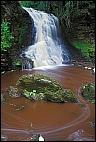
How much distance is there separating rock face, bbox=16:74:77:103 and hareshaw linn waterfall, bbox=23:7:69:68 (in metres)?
4.96

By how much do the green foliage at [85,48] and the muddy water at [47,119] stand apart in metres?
6.70

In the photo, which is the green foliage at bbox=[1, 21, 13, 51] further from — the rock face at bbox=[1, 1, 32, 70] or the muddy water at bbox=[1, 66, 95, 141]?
the muddy water at bbox=[1, 66, 95, 141]

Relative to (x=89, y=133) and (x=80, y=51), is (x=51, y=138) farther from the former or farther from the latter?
(x=80, y=51)

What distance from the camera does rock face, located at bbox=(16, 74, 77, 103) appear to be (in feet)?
31.2

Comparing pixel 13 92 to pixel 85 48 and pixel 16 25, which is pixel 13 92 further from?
pixel 85 48

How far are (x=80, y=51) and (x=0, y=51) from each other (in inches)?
239

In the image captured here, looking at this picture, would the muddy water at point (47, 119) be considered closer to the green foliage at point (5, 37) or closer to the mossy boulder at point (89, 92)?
the mossy boulder at point (89, 92)

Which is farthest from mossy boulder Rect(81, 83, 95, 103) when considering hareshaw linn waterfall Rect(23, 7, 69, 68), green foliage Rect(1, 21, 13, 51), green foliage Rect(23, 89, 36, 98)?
hareshaw linn waterfall Rect(23, 7, 69, 68)

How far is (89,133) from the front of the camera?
740 centimetres

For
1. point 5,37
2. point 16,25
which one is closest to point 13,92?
point 5,37

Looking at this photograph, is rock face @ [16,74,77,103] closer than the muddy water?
No

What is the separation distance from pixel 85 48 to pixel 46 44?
2600 millimetres

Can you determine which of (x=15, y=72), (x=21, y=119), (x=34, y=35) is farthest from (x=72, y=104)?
(x=34, y=35)

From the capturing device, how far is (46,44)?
1659 cm
